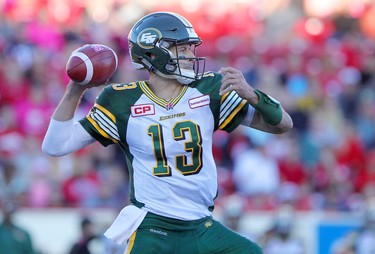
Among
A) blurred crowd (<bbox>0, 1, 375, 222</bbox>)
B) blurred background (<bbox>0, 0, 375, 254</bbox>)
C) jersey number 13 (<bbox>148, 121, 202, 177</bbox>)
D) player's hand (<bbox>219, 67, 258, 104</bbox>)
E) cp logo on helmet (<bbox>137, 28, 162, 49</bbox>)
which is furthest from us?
blurred crowd (<bbox>0, 1, 375, 222</bbox>)

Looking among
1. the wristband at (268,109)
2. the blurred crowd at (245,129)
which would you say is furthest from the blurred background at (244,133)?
the wristband at (268,109)

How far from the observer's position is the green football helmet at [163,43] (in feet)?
18.5

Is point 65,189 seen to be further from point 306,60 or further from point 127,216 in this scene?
point 127,216

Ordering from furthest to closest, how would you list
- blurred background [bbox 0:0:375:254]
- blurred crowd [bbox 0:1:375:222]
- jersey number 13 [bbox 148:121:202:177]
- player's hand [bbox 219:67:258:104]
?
blurred crowd [bbox 0:1:375:222]
blurred background [bbox 0:0:375:254]
jersey number 13 [bbox 148:121:202:177]
player's hand [bbox 219:67:258:104]

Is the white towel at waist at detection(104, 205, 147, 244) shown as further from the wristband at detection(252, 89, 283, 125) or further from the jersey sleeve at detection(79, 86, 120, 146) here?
the wristband at detection(252, 89, 283, 125)

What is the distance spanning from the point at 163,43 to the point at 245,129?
25.3ft

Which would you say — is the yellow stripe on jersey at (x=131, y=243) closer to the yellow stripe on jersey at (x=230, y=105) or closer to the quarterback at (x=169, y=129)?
the quarterback at (x=169, y=129)

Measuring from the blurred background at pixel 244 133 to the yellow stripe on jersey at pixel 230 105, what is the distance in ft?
16.0

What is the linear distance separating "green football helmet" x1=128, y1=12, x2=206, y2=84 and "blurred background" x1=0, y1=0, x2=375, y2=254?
4.82 m

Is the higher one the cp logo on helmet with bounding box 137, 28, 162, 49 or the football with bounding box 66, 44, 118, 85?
the cp logo on helmet with bounding box 137, 28, 162, 49

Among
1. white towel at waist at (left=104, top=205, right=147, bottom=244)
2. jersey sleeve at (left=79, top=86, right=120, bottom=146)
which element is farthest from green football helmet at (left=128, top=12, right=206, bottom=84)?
white towel at waist at (left=104, top=205, right=147, bottom=244)

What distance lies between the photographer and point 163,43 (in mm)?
5664

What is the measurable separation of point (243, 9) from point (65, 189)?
605 cm

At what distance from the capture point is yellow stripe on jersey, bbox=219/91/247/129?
223 inches
